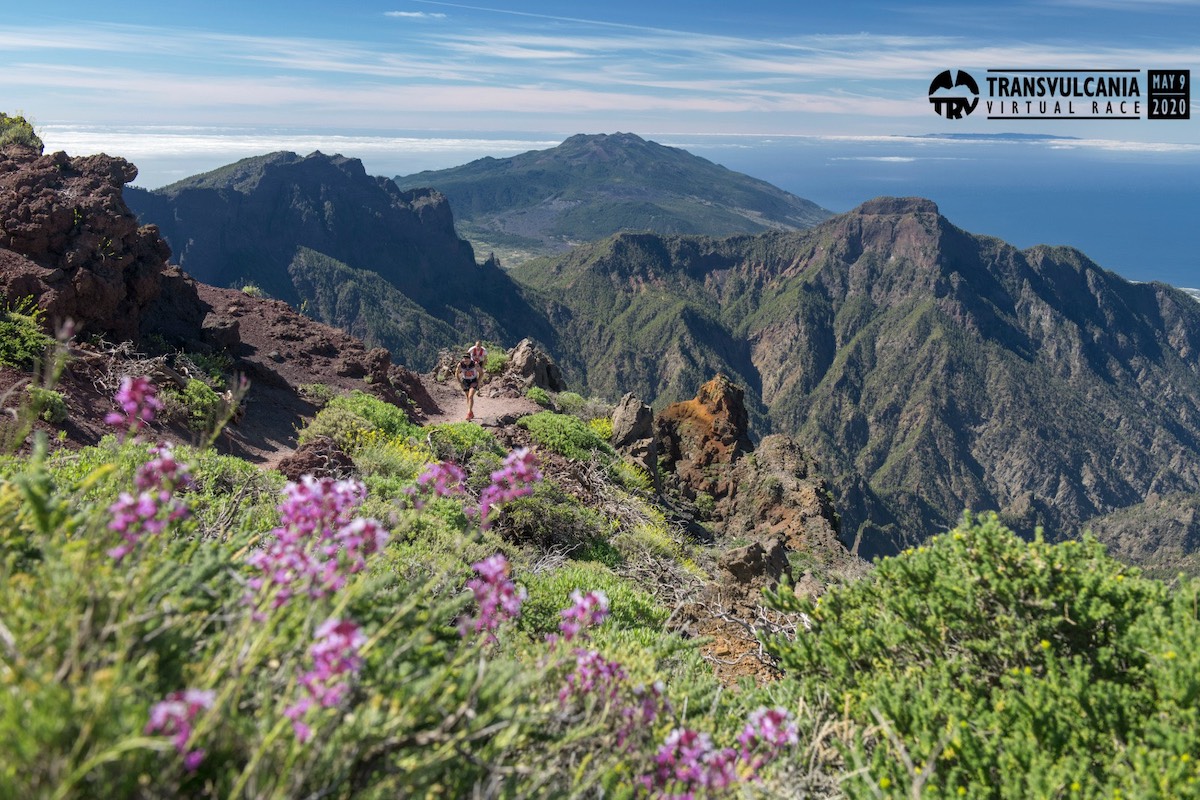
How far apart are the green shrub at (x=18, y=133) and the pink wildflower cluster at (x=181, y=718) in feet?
48.8

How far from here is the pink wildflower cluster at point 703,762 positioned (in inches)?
97.7

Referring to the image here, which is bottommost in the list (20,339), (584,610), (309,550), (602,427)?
(602,427)

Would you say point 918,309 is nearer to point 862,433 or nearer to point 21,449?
point 862,433

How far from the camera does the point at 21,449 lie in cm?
666

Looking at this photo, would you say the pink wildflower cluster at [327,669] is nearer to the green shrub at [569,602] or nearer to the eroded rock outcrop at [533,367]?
the green shrub at [569,602]

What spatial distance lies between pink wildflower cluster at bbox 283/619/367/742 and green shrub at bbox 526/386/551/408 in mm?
14829

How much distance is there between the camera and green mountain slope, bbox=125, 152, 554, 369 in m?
142

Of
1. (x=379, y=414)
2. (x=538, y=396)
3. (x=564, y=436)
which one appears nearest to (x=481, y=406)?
(x=538, y=396)

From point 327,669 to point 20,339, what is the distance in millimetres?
8956

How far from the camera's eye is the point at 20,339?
27.9 ft

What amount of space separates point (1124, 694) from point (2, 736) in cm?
403

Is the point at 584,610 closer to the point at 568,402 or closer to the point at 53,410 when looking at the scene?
the point at 53,410

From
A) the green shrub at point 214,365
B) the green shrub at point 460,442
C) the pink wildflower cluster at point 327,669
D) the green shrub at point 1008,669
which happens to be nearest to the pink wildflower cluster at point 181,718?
the pink wildflower cluster at point 327,669

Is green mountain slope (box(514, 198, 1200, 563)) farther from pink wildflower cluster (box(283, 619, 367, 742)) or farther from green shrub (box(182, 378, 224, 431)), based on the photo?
pink wildflower cluster (box(283, 619, 367, 742))
